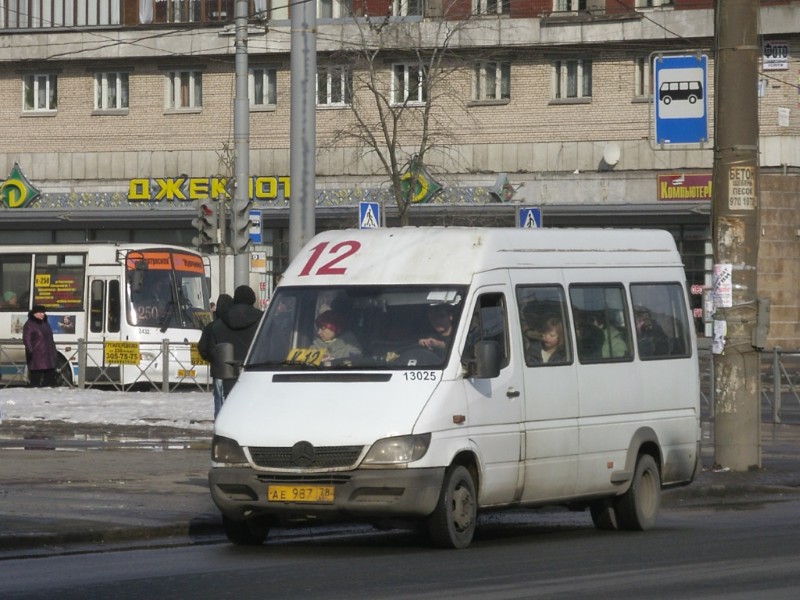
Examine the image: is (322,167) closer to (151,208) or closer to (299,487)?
(151,208)

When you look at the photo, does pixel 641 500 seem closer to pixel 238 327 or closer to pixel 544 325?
pixel 544 325

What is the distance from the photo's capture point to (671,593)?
9195mm

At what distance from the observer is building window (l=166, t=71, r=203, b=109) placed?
51.4 m

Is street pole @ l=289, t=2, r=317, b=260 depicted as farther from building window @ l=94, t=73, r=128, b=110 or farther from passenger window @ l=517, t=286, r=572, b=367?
building window @ l=94, t=73, r=128, b=110

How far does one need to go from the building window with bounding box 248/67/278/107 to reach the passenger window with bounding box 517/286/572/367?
38994 mm

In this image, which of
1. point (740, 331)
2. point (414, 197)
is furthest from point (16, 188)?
point (740, 331)

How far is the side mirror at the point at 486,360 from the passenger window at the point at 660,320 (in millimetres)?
2308

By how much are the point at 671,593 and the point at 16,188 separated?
1758 inches

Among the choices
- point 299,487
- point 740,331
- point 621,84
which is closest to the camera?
point 299,487

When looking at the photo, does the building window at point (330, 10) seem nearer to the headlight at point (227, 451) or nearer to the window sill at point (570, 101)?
the window sill at point (570, 101)

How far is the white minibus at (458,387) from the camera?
1090 centimetres

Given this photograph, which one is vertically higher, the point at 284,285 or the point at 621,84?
the point at 621,84

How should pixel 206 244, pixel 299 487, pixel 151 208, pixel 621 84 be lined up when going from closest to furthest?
pixel 299 487, pixel 206 244, pixel 621 84, pixel 151 208

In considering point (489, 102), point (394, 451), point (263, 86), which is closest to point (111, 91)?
point (263, 86)
